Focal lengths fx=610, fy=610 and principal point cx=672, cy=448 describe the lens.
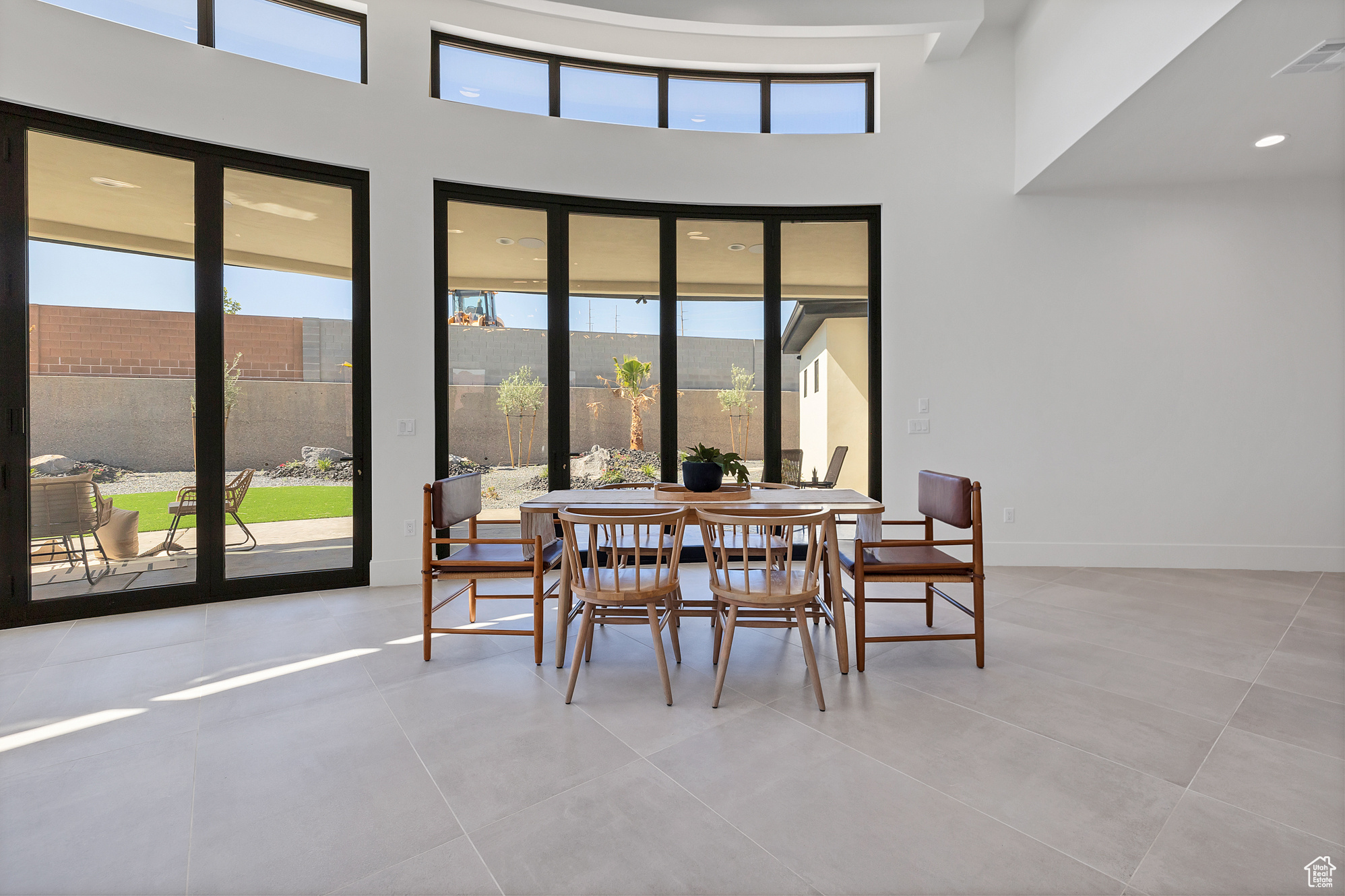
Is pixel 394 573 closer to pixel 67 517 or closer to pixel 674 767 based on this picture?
pixel 67 517

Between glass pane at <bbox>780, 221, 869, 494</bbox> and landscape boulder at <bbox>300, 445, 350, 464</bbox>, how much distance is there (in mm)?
3388

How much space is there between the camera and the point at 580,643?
2494 mm

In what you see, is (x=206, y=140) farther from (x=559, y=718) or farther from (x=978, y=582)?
(x=978, y=582)

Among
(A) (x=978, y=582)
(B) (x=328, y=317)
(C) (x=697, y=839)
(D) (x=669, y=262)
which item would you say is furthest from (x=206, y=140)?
(A) (x=978, y=582)

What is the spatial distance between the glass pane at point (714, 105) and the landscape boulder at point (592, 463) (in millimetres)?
2736

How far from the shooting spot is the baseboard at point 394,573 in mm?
4367

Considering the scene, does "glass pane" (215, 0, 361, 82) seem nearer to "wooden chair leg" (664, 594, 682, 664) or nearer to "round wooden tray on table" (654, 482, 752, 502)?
"round wooden tray on table" (654, 482, 752, 502)

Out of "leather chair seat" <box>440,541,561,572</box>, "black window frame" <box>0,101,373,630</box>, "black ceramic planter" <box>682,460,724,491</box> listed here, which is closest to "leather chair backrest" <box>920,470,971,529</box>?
"black ceramic planter" <box>682,460,724,491</box>

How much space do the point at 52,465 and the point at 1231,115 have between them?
7.31m

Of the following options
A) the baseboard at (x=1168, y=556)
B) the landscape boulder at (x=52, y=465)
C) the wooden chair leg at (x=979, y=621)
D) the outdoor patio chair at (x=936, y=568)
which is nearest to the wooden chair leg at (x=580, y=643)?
the outdoor patio chair at (x=936, y=568)

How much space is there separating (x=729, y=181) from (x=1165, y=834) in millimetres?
4670

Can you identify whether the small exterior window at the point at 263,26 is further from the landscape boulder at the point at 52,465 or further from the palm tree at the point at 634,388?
the palm tree at the point at 634,388

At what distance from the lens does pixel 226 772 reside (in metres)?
2.01

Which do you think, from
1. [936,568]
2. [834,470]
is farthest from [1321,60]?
[834,470]
